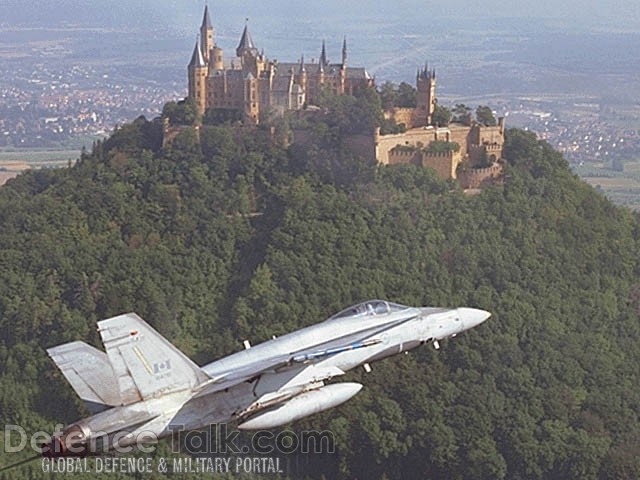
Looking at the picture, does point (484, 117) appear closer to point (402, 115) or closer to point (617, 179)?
point (402, 115)

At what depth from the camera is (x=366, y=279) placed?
4544 centimetres

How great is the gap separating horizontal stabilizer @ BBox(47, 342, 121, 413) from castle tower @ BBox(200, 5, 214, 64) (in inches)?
1530

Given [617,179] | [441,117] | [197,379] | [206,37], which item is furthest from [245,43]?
[197,379]

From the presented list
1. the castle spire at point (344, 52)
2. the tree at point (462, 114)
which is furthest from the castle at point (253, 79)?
the tree at point (462, 114)

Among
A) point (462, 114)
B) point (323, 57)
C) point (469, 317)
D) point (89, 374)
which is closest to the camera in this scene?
point (89, 374)

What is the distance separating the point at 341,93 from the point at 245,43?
18.8ft

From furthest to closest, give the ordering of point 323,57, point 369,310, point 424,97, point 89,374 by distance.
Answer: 1. point 323,57
2. point 424,97
3. point 369,310
4. point 89,374

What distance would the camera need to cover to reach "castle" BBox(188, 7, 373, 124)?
56.6m

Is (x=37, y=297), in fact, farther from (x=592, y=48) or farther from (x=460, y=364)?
(x=592, y=48)

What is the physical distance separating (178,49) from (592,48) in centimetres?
3502

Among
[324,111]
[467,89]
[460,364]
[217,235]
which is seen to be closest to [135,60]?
[467,89]

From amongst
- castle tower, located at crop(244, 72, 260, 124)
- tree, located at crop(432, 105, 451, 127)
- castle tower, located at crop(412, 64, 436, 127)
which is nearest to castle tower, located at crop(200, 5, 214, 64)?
castle tower, located at crop(244, 72, 260, 124)

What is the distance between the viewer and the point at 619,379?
42750mm

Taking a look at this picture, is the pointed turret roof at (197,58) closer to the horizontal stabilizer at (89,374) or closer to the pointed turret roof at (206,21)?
the pointed turret roof at (206,21)
